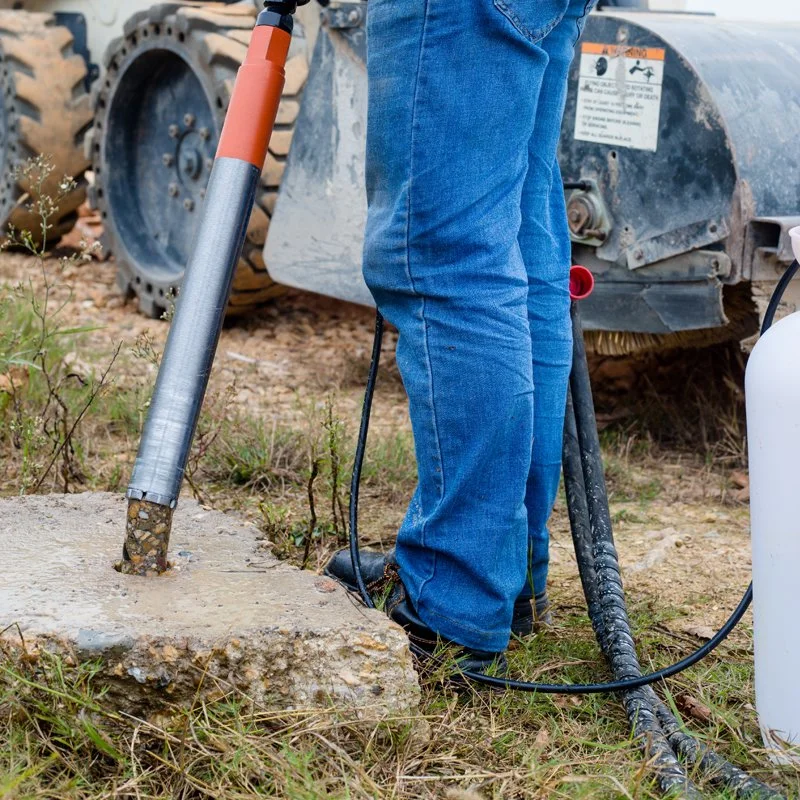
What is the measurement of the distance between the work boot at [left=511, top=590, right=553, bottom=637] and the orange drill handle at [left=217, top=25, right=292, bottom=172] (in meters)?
0.77

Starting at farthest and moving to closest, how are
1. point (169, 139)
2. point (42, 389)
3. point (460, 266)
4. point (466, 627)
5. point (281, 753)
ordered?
point (169, 139) < point (42, 389) < point (466, 627) < point (460, 266) < point (281, 753)

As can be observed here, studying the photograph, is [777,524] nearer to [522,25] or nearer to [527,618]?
[527,618]

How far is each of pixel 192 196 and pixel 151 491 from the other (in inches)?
106

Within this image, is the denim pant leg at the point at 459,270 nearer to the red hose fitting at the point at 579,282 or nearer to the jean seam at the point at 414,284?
the jean seam at the point at 414,284

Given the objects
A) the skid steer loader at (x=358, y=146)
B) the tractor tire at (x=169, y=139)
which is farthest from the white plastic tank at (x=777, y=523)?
the tractor tire at (x=169, y=139)

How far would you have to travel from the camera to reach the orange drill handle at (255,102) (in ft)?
5.45

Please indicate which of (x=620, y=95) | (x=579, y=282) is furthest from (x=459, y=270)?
(x=620, y=95)

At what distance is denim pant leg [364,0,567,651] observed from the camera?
58.1 inches

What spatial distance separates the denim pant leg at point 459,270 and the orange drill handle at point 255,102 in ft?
0.60

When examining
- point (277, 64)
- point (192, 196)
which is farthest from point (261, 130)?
point (192, 196)

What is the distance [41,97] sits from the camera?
4848 mm

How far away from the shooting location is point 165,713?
144 centimetres

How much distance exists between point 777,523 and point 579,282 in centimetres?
59

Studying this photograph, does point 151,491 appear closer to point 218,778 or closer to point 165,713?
point 165,713
